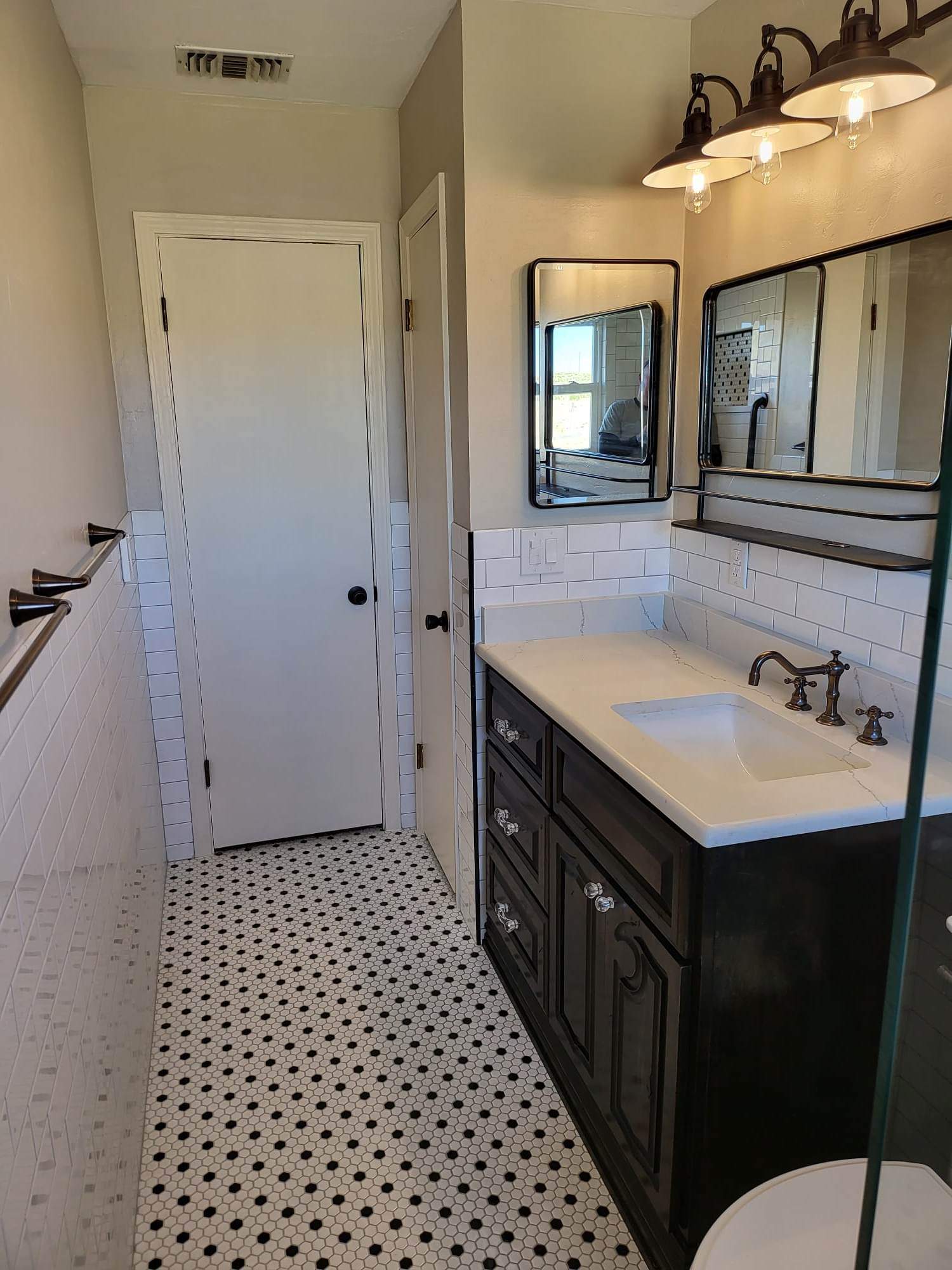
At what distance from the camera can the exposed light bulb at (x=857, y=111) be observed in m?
1.49

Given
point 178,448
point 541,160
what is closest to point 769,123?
point 541,160

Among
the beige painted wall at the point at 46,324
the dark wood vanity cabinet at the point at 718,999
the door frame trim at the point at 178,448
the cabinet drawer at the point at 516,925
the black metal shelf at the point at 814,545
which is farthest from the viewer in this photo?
the door frame trim at the point at 178,448

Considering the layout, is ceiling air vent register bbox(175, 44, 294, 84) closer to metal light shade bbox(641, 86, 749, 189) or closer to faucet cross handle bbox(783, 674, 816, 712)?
metal light shade bbox(641, 86, 749, 189)

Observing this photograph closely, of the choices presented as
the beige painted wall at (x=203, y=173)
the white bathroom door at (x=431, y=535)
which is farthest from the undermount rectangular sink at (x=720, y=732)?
the beige painted wall at (x=203, y=173)

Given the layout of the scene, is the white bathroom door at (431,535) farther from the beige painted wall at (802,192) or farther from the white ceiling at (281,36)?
the beige painted wall at (802,192)

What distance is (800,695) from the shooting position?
5.90 ft

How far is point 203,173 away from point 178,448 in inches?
33.5

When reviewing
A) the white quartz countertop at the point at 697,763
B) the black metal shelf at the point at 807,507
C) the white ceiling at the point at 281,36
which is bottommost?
the white quartz countertop at the point at 697,763

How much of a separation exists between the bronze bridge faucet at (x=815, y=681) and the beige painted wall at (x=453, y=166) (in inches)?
37.4

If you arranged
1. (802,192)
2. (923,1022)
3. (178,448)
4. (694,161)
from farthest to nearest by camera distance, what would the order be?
(178,448) < (694,161) < (802,192) < (923,1022)

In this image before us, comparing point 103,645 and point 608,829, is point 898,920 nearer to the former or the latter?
point 608,829

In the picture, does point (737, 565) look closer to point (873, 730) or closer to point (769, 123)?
point (873, 730)

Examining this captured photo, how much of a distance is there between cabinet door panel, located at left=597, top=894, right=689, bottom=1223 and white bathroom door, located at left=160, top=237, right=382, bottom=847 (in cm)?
173

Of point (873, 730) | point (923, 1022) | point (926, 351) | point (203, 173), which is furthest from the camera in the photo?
point (203, 173)
